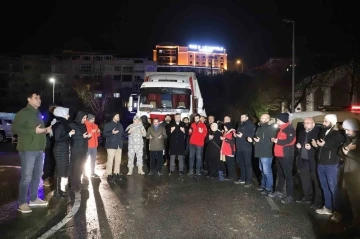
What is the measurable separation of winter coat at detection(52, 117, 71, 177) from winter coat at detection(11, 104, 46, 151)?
1.12 meters

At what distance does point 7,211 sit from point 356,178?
629 cm

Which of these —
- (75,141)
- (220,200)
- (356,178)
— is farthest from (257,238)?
(75,141)

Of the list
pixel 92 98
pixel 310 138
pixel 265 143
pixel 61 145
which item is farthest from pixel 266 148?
pixel 92 98

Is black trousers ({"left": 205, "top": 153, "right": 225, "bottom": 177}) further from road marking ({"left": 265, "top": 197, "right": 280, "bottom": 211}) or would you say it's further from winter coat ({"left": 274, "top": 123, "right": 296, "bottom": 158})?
winter coat ({"left": 274, "top": 123, "right": 296, "bottom": 158})

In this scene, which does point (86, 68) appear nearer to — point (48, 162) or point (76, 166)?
point (48, 162)

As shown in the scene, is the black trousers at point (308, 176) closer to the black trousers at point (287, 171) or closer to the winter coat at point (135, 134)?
the black trousers at point (287, 171)

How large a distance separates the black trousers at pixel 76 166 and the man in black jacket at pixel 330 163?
545cm

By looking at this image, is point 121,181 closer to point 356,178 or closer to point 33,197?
point 33,197

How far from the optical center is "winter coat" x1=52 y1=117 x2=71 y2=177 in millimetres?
8148

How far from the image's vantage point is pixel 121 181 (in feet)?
34.3

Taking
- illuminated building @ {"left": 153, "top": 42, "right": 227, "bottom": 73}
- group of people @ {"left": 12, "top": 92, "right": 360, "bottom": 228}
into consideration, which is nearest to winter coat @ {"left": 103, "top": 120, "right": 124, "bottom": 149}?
group of people @ {"left": 12, "top": 92, "right": 360, "bottom": 228}

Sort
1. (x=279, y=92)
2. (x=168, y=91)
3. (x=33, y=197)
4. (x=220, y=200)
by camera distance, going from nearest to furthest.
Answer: (x=33, y=197) < (x=220, y=200) < (x=168, y=91) < (x=279, y=92)

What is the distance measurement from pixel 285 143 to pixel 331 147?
139 centimetres

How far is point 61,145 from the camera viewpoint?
8172 millimetres
